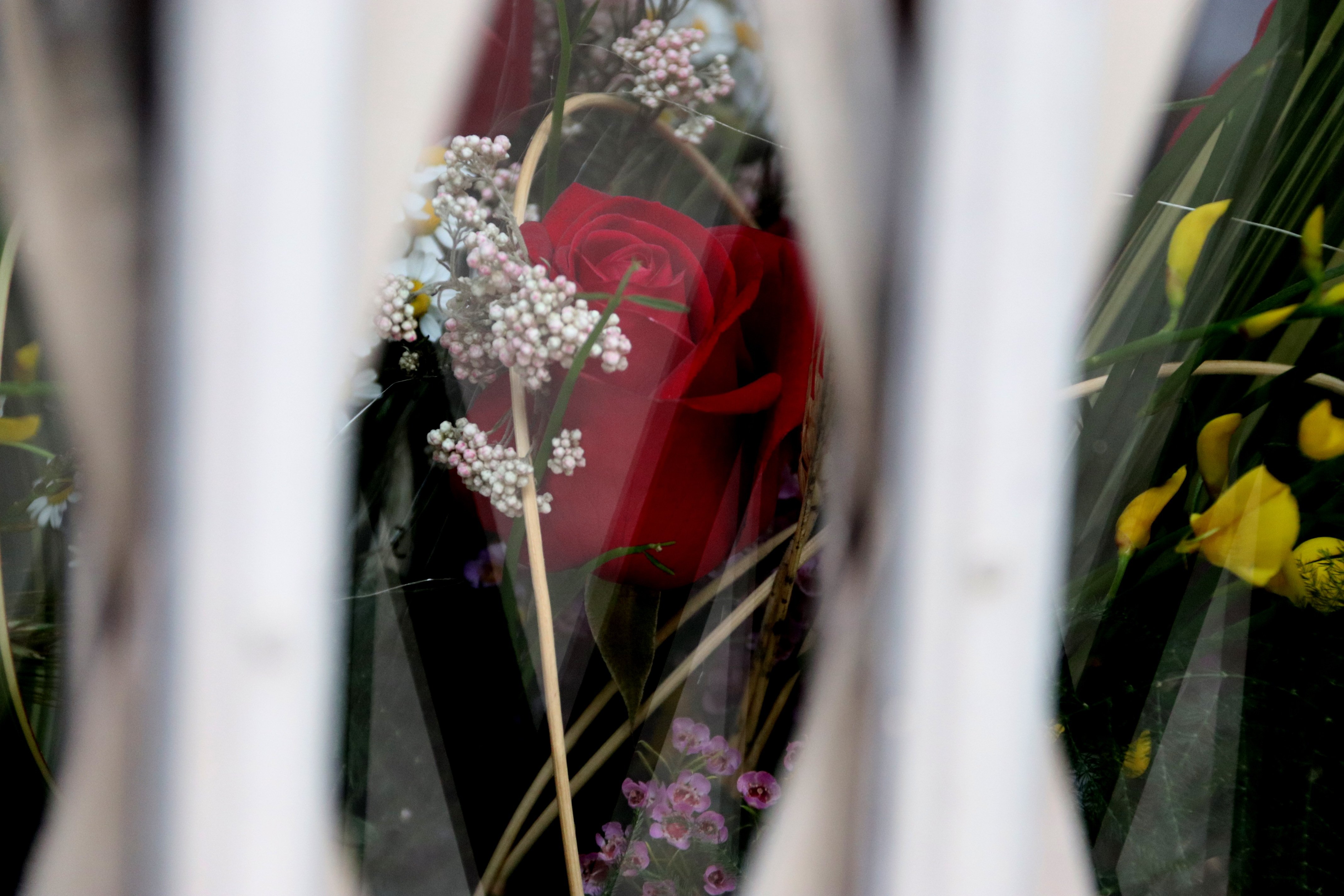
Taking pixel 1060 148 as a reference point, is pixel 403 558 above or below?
below

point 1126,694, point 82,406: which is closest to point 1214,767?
point 1126,694

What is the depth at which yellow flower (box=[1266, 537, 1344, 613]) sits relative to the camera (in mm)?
434

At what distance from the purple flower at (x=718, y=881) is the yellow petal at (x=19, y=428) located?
476 millimetres

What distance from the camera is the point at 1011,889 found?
0.43m

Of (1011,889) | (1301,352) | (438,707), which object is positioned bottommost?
(1011,889)

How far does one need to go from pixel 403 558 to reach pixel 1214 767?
1.65 ft

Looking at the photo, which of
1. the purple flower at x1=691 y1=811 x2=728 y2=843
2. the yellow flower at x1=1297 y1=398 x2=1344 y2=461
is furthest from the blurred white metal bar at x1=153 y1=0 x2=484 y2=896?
the yellow flower at x1=1297 y1=398 x2=1344 y2=461

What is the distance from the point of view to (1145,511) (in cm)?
47

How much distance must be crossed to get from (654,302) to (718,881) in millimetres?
353

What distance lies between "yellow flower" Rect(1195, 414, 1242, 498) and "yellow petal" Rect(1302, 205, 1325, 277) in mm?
97

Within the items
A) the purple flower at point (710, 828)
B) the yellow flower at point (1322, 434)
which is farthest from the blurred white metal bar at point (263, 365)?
the yellow flower at point (1322, 434)

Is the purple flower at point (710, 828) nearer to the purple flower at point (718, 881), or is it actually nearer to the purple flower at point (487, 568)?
the purple flower at point (718, 881)

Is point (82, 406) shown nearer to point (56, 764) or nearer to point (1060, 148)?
point (56, 764)

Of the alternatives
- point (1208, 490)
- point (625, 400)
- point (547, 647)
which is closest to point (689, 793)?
point (547, 647)
